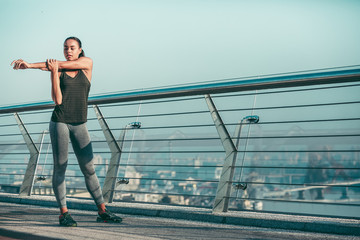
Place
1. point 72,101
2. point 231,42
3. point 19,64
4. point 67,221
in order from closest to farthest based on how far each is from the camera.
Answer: point 19,64 < point 67,221 < point 72,101 < point 231,42

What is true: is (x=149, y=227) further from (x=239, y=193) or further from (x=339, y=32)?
(x=339, y=32)

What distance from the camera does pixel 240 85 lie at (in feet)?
A: 8.99

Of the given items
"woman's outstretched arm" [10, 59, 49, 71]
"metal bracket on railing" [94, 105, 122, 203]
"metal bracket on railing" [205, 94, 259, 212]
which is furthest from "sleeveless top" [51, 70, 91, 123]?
"metal bracket on railing" [205, 94, 259, 212]

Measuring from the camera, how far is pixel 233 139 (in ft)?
9.50

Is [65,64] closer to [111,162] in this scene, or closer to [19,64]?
[19,64]

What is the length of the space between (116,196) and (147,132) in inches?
26.2

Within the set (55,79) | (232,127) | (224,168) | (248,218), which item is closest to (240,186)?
(224,168)

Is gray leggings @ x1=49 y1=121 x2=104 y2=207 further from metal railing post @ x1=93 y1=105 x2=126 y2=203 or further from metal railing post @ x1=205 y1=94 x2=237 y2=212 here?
metal railing post @ x1=205 y1=94 x2=237 y2=212

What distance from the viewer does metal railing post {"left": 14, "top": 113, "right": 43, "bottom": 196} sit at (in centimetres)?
421

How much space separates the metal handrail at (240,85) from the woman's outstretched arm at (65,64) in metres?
0.67

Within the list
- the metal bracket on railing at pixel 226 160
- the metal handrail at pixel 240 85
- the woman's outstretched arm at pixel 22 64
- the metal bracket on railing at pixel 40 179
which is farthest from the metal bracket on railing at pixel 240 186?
the metal bracket on railing at pixel 40 179

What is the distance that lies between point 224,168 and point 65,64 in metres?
1.38

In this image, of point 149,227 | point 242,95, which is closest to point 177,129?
point 242,95

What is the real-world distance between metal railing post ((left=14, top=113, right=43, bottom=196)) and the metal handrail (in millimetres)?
1118
